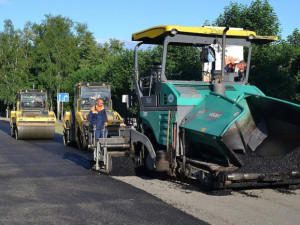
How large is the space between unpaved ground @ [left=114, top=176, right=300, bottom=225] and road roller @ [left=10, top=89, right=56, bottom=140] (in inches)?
524

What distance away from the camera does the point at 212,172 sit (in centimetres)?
763

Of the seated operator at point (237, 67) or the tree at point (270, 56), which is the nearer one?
the seated operator at point (237, 67)

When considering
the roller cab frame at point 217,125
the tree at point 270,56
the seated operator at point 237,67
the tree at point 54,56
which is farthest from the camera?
the tree at point 54,56

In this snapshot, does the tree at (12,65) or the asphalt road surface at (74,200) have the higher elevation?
the tree at (12,65)

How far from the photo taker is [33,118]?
21.9m

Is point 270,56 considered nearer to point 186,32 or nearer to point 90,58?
point 186,32

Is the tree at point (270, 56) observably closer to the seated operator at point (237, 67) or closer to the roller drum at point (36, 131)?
the seated operator at point (237, 67)

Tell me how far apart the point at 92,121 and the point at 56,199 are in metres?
4.34

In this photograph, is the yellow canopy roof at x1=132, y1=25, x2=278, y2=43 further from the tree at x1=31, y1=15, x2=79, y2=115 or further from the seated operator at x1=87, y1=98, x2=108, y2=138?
the tree at x1=31, y1=15, x2=79, y2=115

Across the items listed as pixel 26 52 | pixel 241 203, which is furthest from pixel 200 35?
pixel 26 52

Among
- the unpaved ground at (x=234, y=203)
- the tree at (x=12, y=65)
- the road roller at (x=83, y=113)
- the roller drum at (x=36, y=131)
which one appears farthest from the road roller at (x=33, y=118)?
the tree at (x=12, y=65)

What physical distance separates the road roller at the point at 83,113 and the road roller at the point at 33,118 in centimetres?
323

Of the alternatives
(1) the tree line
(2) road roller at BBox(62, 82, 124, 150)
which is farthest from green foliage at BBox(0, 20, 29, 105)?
(2) road roller at BBox(62, 82, 124, 150)

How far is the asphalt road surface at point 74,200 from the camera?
6309mm
